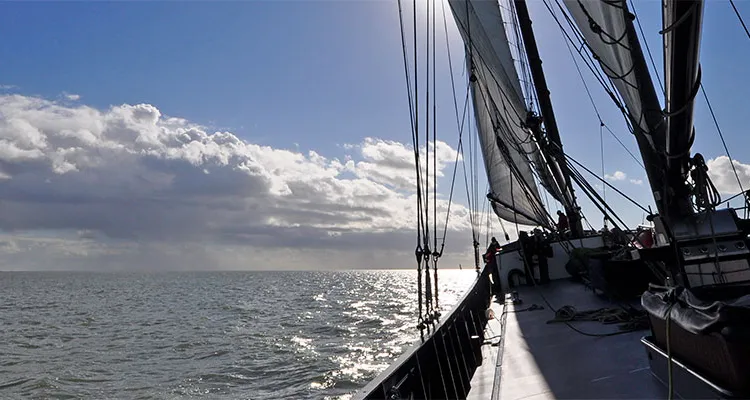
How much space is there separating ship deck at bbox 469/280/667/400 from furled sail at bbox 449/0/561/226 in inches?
195

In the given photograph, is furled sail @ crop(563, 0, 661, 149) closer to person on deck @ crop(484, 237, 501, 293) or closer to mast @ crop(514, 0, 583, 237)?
mast @ crop(514, 0, 583, 237)

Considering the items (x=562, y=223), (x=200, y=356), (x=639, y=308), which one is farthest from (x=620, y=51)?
(x=200, y=356)

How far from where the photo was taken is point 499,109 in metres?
17.0

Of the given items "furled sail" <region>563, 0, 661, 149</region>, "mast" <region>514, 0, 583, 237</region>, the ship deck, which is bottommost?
the ship deck

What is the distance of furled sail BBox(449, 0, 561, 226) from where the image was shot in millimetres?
12906

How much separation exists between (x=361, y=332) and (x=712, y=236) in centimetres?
1697

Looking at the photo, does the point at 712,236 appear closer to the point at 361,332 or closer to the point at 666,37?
the point at 666,37

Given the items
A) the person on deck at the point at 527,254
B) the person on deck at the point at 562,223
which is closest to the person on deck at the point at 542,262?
the person on deck at the point at 527,254

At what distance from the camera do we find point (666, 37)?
3.08 metres

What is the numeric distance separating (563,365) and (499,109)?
1343cm

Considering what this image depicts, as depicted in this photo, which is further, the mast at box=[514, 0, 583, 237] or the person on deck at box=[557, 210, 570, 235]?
the person on deck at box=[557, 210, 570, 235]

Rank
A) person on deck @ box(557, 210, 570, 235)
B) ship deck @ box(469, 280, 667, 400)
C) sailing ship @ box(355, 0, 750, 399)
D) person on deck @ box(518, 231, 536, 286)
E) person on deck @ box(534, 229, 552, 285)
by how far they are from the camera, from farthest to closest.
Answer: person on deck @ box(557, 210, 570, 235)
person on deck @ box(534, 229, 552, 285)
person on deck @ box(518, 231, 536, 286)
ship deck @ box(469, 280, 667, 400)
sailing ship @ box(355, 0, 750, 399)

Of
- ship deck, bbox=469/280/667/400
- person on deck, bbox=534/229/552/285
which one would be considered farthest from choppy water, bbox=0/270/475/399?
ship deck, bbox=469/280/667/400

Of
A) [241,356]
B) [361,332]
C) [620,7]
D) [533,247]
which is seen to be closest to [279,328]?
[361,332]
